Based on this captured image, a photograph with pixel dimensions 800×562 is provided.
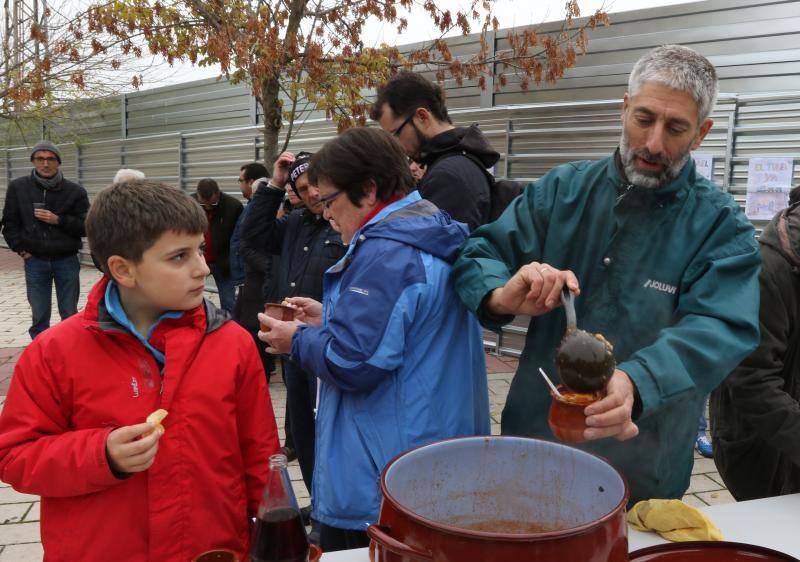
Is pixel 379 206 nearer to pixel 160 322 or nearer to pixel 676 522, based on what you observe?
pixel 160 322

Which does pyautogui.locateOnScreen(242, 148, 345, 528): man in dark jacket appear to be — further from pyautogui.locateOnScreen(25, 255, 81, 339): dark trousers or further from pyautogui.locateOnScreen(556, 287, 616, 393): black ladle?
pyautogui.locateOnScreen(25, 255, 81, 339): dark trousers

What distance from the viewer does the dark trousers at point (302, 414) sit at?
370 cm

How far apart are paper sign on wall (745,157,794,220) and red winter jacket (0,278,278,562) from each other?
610cm

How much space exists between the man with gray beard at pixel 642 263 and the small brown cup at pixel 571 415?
26 centimetres

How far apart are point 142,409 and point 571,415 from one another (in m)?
1.12

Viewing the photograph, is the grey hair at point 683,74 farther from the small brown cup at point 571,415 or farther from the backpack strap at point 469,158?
the backpack strap at point 469,158

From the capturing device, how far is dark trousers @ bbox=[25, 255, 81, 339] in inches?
279

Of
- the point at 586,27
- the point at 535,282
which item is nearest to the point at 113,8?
the point at 586,27

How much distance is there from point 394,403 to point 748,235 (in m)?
1.07

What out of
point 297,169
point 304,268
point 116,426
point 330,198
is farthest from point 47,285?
point 116,426

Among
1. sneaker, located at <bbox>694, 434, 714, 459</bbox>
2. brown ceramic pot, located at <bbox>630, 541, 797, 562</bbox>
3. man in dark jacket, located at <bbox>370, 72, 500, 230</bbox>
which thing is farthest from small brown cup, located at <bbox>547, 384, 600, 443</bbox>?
sneaker, located at <bbox>694, 434, 714, 459</bbox>

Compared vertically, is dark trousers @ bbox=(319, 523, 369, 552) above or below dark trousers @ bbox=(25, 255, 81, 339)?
above

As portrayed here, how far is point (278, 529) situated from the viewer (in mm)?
1289

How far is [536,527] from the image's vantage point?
4.25 ft
